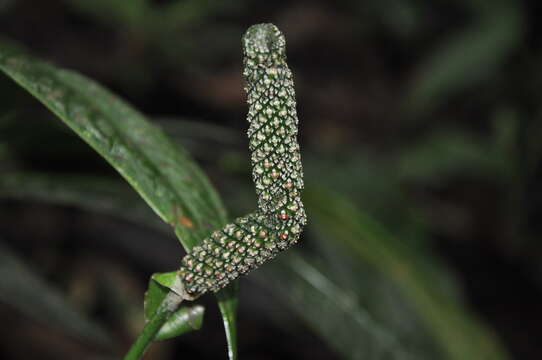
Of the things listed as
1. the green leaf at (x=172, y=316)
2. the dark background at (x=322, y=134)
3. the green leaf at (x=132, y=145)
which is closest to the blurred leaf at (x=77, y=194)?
the dark background at (x=322, y=134)

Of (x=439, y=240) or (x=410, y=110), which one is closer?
(x=439, y=240)

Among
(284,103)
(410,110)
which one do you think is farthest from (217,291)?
(410,110)

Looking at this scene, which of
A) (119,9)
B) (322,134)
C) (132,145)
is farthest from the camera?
(322,134)

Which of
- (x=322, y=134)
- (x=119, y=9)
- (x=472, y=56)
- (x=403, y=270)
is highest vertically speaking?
(x=472, y=56)

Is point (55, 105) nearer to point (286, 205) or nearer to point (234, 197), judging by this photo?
point (286, 205)

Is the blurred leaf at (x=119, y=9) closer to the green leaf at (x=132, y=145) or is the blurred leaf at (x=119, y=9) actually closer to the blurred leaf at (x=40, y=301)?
the blurred leaf at (x=40, y=301)

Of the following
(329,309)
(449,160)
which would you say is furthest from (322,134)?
(329,309)

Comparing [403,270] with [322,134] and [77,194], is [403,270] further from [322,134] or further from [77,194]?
[322,134]

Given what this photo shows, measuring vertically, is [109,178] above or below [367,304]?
below
